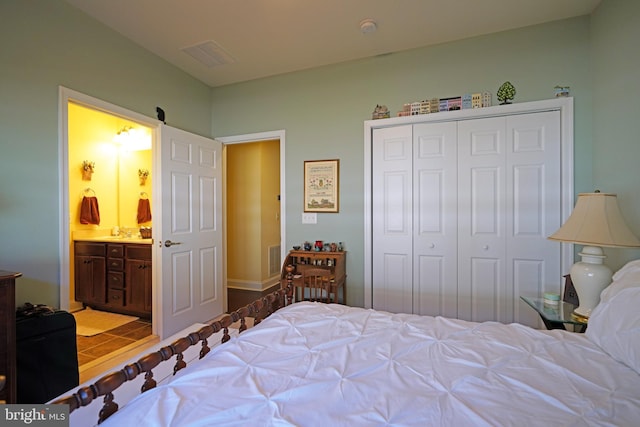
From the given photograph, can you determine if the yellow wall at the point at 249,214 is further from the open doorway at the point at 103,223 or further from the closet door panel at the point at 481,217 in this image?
the closet door panel at the point at 481,217

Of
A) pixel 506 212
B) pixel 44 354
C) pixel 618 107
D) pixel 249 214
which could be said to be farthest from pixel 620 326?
pixel 249 214

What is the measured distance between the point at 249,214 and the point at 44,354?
10.2ft

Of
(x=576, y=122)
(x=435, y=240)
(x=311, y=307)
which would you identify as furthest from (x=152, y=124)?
(x=576, y=122)

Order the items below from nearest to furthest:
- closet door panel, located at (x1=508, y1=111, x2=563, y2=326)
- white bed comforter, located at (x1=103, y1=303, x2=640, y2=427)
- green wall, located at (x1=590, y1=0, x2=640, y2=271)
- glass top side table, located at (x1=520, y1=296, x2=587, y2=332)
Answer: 1. white bed comforter, located at (x1=103, y1=303, x2=640, y2=427)
2. glass top side table, located at (x1=520, y1=296, x2=587, y2=332)
3. green wall, located at (x1=590, y1=0, x2=640, y2=271)
4. closet door panel, located at (x1=508, y1=111, x2=563, y2=326)

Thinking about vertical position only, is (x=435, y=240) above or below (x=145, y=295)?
above

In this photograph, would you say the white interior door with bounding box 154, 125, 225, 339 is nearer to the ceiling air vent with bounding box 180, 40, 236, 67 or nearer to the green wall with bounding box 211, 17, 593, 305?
the green wall with bounding box 211, 17, 593, 305

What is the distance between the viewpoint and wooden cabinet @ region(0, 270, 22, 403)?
1.44 meters

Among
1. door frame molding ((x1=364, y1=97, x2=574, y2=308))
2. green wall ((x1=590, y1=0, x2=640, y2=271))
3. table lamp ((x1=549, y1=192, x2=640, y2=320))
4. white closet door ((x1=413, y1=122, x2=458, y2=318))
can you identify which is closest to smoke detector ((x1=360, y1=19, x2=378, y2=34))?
door frame molding ((x1=364, y1=97, x2=574, y2=308))

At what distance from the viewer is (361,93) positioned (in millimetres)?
2965

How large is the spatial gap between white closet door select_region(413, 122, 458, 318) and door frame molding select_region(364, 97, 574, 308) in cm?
12

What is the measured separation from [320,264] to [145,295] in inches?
77.4

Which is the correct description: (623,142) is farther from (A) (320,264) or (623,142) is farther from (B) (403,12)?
(A) (320,264)

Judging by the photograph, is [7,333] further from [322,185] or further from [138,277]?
[322,185]

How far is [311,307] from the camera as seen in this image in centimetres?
165
